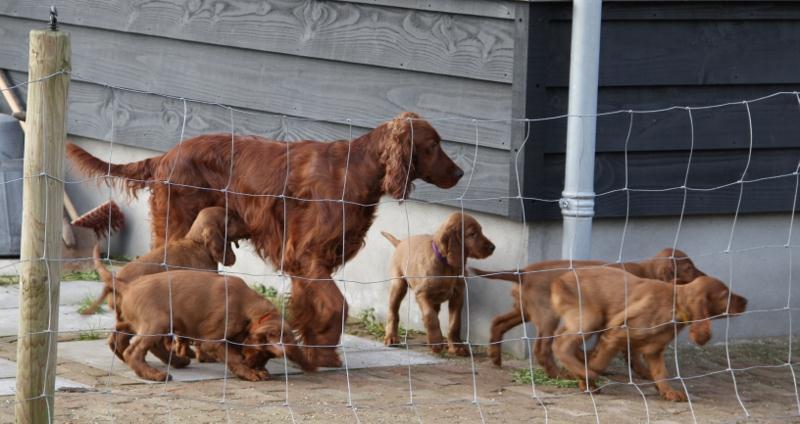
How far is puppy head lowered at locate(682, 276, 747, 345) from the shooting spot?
6168 millimetres

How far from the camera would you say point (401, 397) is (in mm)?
6312

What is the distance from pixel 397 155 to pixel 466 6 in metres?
1.15

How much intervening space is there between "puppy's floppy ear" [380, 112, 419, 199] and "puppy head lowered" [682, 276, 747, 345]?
1.52m

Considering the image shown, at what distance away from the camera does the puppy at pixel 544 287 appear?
665 centimetres

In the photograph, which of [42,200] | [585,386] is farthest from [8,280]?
[42,200]

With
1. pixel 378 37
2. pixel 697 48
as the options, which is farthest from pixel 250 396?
pixel 697 48

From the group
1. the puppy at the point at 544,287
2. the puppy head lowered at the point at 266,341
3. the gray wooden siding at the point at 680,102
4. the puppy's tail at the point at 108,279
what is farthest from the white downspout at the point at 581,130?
the puppy's tail at the point at 108,279

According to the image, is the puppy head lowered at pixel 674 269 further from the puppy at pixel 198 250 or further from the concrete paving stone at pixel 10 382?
the concrete paving stone at pixel 10 382

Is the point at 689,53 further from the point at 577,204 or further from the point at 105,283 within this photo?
the point at 105,283

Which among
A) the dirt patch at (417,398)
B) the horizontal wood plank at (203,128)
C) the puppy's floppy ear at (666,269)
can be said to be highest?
the horizontal wood plank at (203,128)

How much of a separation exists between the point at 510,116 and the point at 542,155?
274mm

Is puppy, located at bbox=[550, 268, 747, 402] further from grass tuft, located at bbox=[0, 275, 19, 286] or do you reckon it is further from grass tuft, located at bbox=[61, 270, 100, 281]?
grass tuft, located at bbox=[0, 275, 19, 286]

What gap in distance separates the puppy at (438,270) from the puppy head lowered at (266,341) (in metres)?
0.90

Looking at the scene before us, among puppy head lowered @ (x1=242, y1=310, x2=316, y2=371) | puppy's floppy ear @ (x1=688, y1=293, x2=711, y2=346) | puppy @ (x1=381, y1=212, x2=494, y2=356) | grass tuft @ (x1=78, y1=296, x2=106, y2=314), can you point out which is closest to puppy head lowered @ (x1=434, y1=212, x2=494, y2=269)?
puppy @ (x1=381, y1=212, x2=494, y2=356)
